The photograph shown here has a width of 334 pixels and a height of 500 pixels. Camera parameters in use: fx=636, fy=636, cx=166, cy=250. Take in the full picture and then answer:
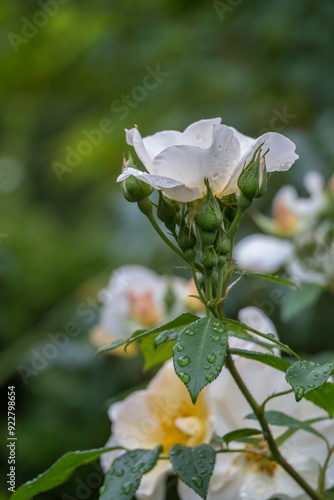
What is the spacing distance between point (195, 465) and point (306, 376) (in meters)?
0.12

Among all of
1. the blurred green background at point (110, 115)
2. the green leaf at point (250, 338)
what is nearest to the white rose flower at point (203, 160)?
the green leaf at point (250, 338)

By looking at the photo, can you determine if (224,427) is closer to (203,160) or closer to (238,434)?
(238,434)

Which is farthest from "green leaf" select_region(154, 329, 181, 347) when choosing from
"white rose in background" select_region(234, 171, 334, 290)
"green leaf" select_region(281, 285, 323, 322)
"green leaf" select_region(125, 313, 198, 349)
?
"white rose in background" select_region(234, 171, 334, 290)

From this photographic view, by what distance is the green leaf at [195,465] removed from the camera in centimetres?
43

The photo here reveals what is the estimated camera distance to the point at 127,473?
0.48 m

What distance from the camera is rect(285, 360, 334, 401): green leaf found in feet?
1.23

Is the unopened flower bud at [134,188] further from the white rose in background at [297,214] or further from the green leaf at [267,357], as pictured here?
the white rose in background at [297,214]

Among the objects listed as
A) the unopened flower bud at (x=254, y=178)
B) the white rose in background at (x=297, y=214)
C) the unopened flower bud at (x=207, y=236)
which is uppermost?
the unopened flower bud at (x=254, y=178)

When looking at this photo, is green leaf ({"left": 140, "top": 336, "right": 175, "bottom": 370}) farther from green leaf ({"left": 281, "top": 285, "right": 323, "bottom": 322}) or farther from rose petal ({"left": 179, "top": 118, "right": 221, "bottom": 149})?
green leaf ({"left": 281, "top": 285, "right": 323, "bottom": 322})

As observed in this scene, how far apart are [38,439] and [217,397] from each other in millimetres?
1168

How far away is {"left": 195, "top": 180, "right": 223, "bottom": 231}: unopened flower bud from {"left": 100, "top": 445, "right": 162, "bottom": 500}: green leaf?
0.62 ft

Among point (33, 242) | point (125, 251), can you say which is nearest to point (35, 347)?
point (125, 251)

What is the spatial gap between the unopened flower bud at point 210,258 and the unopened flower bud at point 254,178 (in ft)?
0.15

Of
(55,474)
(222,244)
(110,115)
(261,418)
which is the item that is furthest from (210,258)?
(110,115)
